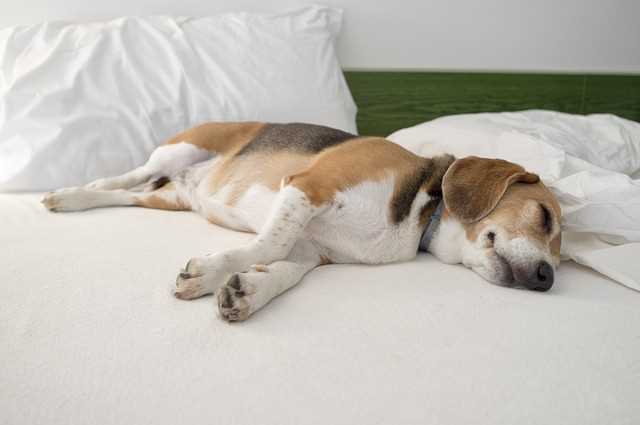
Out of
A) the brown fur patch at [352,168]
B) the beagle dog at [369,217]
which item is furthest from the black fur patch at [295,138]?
the brown fur patch at [352,168]

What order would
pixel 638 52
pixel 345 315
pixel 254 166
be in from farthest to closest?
pixel 638 52 < pixel 254 166 < pixel 345 315

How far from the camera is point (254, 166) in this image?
2330 mm

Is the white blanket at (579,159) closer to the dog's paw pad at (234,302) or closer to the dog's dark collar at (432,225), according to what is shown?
the dog's dark collar at (432,225)

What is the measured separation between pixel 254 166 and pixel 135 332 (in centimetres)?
115

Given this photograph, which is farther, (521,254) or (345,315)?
(521,254)

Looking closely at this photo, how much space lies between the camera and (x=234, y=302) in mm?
1399

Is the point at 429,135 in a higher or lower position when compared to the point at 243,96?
lower

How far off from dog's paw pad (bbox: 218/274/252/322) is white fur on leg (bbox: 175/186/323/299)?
4.5 inches

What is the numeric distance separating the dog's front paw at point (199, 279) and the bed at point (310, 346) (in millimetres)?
36

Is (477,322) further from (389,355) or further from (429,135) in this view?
(429,135)

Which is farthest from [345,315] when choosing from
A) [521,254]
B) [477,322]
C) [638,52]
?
[638,52]

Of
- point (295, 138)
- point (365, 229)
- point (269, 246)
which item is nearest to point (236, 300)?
point (269, 246)

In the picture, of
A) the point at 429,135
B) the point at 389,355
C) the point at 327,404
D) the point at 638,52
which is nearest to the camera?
the point at 327,404

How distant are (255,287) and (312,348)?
271 mm
